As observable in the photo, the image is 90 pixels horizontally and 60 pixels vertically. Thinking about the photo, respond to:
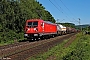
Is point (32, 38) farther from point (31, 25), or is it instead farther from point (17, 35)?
point (17, 35)

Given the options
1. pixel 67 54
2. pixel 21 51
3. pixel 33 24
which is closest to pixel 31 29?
pixel 33 24

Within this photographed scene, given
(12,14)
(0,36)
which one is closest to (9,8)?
(12,14)

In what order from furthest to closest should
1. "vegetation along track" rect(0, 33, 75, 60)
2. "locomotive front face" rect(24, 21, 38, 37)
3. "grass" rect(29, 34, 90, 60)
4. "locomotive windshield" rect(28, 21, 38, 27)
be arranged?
"locomotive windshield" rect(28, 21, 38, 27) < "locomotive front face" rect(24, 21, 38, 37) < "vegetation along track" rect(0, 33, 75, 60) < "grass" rect(29, 34, 90, 60)

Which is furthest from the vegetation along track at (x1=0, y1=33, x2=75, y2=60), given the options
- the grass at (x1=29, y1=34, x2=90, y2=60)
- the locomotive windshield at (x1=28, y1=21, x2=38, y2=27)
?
the locomotive windshield at (x1=28, y1=21, x2=38, y2=27)

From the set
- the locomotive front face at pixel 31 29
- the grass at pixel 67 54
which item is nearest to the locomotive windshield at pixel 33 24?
the locomotive front face at pixel 31 29

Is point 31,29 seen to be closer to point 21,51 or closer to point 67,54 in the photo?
point 21,51

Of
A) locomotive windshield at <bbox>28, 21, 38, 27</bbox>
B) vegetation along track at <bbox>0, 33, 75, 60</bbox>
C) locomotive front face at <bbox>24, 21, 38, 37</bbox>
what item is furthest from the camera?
locomotive windshield at <bbox>28, 21, 38, 27</bbox>

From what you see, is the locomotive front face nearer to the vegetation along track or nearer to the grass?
the vegetation along track

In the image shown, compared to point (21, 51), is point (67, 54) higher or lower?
higher

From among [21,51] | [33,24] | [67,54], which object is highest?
[33,24]

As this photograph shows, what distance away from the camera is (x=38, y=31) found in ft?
111

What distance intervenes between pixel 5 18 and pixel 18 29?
16.9 ft

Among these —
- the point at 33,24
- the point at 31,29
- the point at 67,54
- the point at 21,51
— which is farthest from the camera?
the point at 33,24

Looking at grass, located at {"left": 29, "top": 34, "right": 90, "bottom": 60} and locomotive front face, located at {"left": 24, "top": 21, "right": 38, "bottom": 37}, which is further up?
locomotive front face, located at {"left": 24, "top": 21, "right": 38, "bottom": 37}
